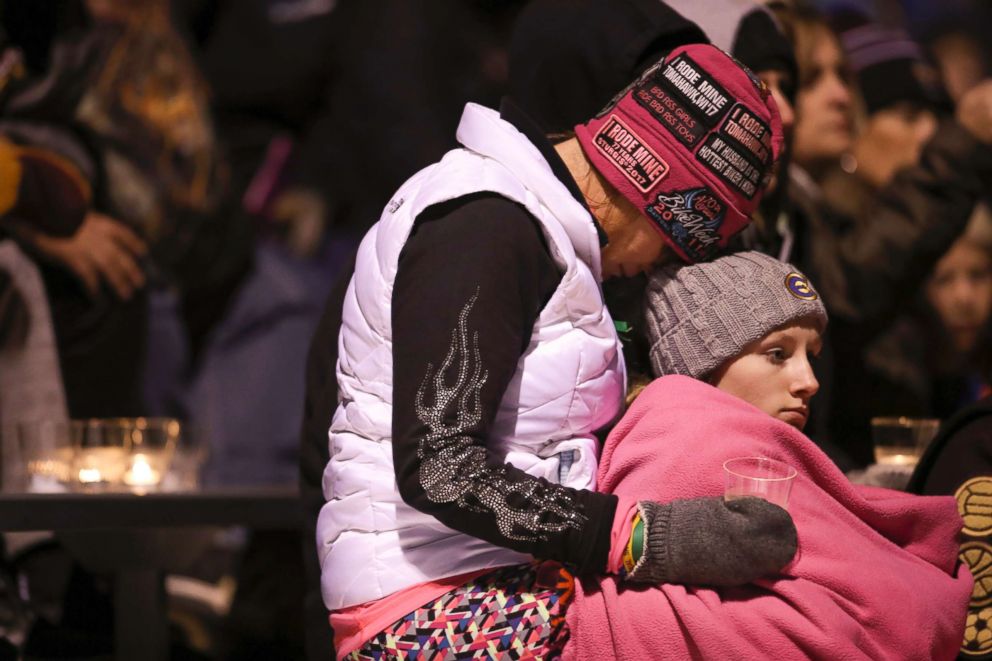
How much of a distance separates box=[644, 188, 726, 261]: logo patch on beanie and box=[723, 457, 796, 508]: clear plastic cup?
1.31 feet

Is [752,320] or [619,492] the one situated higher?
[752,320]

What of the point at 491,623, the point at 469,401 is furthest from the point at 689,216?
the point at 491,623

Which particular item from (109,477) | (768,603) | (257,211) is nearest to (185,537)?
(109,477)

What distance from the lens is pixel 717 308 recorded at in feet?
6.80

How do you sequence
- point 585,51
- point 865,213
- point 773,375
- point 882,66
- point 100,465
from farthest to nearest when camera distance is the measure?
point 882,66, point 865,213, point 100,465, point 585,51, point 773,375

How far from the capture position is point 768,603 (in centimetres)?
179

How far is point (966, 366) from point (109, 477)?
355cm

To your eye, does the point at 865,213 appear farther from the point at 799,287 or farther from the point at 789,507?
the point at 789,507

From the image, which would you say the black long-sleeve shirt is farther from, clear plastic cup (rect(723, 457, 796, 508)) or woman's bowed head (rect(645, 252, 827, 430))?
woman's bowed head (rect(645, 252, 827, 430))

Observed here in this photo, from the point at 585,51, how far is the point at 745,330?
2.16 feet

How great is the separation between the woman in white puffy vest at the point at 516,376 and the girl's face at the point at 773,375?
20 cm

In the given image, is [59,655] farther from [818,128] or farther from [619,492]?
[818,128]

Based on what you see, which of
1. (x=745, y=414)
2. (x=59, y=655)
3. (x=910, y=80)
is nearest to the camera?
(x=745, y=414)

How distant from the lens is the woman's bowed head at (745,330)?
2066 millimetres
